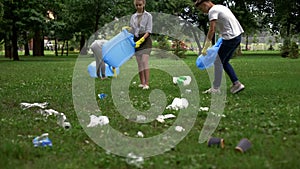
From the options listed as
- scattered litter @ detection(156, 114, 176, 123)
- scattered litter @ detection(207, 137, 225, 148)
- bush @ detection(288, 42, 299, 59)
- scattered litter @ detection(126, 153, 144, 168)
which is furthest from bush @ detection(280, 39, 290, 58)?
scattered litter @ detection(126, 153, 144, 168)

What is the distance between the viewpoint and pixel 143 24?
28.9ft

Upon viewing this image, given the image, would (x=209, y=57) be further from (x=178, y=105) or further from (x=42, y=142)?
(x=42, y=142)

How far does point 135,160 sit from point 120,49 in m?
5.58

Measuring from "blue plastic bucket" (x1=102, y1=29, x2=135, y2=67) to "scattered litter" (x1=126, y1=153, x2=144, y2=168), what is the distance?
5.34 metres

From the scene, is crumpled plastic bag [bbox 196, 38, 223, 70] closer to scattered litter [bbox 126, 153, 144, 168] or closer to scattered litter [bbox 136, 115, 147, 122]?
scattered litter [bbox 136, 115, 147, 122]

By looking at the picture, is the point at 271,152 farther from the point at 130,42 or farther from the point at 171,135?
the point at 130,42

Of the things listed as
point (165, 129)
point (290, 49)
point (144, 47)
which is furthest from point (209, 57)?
point (290, 49)

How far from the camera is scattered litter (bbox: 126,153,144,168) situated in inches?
134

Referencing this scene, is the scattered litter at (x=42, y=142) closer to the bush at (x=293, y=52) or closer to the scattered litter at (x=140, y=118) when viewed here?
the scattered litter at (x=140, y=118)

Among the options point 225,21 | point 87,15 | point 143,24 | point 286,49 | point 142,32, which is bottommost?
point 286,49

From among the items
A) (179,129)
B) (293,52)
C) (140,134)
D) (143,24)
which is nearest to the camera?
(140,134)

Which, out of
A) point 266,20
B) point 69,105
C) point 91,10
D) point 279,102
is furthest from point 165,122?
point 266,20

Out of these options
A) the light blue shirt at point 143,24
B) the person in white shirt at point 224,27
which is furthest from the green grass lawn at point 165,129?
the light blue shirt at point 143,24

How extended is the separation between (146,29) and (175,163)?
18.6 feet
